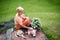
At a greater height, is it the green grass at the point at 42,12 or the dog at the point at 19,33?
the green grass at the point at 42,12

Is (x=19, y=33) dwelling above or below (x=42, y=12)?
below

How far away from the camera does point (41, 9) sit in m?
4.18

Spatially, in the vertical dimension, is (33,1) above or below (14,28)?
above

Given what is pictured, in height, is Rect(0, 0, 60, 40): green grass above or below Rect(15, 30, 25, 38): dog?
above

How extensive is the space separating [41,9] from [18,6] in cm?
46

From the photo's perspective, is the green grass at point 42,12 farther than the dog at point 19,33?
Yes

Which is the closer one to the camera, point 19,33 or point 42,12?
point 19,33

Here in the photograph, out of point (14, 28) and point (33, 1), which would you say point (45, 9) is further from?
point (14, 28)

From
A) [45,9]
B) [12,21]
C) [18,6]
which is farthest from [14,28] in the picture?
[45,9]

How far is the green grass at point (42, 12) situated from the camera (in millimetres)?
4016

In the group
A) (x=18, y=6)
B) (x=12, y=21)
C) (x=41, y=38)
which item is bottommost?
(x=41, y=38)

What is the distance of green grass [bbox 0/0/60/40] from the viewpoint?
13.2 feet

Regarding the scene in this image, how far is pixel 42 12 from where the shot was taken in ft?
13.6

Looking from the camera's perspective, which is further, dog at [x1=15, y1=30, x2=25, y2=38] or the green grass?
the green grass
